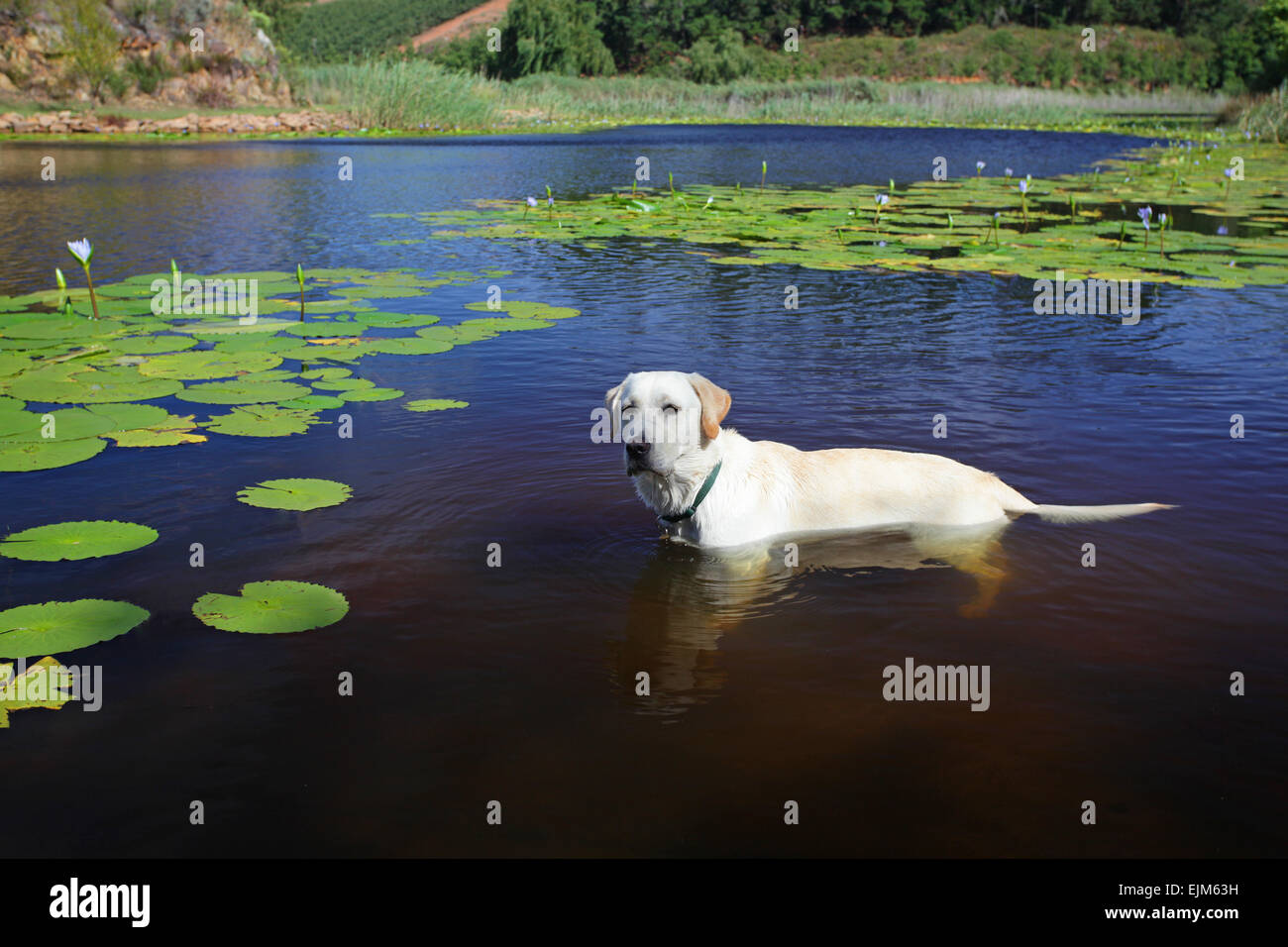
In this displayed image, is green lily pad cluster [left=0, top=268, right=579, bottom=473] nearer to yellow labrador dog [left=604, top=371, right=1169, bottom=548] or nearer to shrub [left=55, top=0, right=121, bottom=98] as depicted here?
yellow labrador dog [left=604, top=371, right=1169, bottom=548]

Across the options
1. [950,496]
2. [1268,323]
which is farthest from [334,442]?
[1268,323]

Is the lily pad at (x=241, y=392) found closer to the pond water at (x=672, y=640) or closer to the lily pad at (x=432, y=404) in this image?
the pond water at (x=672, y=640)

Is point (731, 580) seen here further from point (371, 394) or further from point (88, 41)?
point (88, 41)

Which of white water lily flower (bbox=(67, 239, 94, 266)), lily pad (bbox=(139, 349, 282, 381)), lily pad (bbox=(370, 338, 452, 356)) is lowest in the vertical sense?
lily pad (bbox=(139, 349, 282, 381))

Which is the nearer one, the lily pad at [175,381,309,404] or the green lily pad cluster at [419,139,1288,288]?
the lily pad at [175,381,309,404]

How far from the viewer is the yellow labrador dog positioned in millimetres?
4980

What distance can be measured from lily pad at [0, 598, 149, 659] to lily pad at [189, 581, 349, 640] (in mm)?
152

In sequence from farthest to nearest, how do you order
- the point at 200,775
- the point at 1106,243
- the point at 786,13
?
the point at 786,13 < the point at 1106,243 < the point at 200,775

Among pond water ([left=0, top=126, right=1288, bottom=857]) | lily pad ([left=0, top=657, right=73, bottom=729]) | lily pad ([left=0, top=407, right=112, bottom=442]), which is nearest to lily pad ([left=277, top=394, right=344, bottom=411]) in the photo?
pond water ([left=0, top=126, right=1288, bottom=857])

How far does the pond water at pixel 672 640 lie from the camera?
3.23 m

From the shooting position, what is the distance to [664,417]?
4.67 meters

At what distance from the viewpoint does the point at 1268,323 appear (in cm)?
1038
